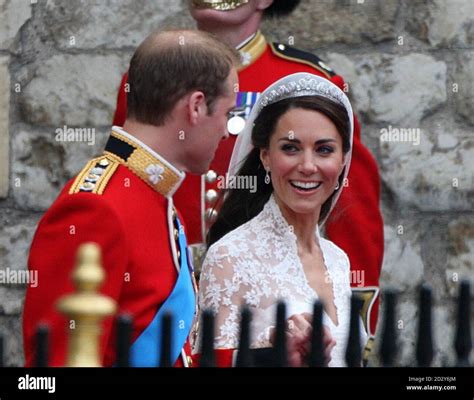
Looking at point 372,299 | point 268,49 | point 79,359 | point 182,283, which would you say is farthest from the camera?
point 268,49

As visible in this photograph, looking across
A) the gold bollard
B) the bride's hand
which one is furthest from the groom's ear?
the gold bollard

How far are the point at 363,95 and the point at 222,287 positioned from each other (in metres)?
1.59

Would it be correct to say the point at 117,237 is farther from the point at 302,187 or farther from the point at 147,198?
the point at 302,187

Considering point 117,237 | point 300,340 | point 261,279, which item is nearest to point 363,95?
point 261,279

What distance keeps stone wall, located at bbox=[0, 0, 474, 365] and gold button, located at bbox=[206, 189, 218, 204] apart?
598 mm

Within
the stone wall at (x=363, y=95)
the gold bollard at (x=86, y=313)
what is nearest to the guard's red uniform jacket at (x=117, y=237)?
the gold bollard at (x=86, y=313)

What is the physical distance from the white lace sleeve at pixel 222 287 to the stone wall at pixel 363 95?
1459mm

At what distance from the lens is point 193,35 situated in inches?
118

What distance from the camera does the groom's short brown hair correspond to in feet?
9.66

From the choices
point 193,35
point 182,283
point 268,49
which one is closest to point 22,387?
point 182,283

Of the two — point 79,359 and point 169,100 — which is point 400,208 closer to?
point 169,100

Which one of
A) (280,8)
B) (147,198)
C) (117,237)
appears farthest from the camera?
(280,8)

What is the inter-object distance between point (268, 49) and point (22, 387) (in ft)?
6.68

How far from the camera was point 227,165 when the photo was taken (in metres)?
3.94
